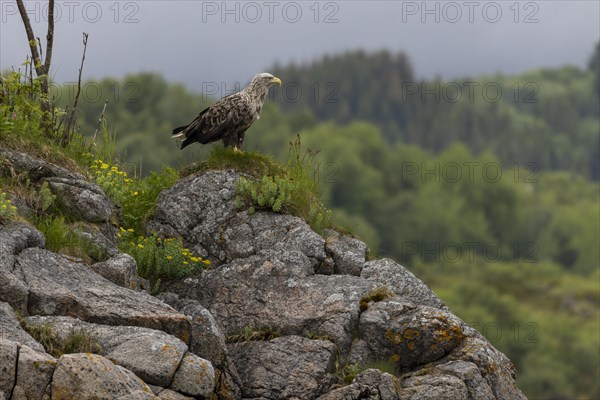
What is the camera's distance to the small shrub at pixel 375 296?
17.0 m

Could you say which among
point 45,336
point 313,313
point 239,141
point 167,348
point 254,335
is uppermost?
point 239,141

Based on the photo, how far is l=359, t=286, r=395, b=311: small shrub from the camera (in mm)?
16950

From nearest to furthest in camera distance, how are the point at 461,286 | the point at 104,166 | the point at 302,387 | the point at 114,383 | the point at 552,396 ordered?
the point at 114,383
the point at 302,387
the point at 104,166
the point at 552,396
the point at 461,286

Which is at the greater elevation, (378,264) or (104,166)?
(104,166)

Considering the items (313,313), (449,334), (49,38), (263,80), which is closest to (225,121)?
(263,80)

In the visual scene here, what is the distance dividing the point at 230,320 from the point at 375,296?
77.1 inches

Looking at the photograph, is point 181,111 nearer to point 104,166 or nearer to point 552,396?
point 552,396

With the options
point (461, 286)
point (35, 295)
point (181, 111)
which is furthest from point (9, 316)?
point (181, 111)

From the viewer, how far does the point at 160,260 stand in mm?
17688

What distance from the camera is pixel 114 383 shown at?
528 inches

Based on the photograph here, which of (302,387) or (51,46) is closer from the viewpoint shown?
(302,387)

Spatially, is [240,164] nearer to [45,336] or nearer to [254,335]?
[254,335]

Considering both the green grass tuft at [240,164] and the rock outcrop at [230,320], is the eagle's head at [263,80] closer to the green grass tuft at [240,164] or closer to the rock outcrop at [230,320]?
the green grass tuft at [240,164]

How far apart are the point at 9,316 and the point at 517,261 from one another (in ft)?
581
